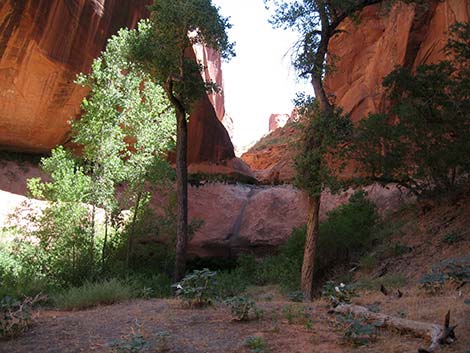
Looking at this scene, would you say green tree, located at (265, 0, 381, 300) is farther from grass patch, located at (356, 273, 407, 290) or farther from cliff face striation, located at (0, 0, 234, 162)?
cliff face striation, located at (0, 0, 234, 162)

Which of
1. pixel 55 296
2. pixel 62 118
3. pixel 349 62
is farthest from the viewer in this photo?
pixel 349 62

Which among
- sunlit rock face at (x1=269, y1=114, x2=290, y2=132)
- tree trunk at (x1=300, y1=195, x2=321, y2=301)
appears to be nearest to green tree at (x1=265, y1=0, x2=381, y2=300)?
tree trunk at (x1=300, y1=195, x2=321, y2=301)

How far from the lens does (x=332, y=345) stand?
560cm

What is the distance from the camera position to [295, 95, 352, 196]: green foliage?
470 inches

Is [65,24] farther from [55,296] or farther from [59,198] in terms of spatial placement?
[55,296]

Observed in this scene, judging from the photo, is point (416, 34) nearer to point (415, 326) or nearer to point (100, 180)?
point (100, 180)

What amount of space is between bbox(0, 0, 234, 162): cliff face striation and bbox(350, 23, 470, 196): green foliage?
12.5 meters

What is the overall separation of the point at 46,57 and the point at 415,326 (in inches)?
717

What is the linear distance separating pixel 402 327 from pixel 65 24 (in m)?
18.4

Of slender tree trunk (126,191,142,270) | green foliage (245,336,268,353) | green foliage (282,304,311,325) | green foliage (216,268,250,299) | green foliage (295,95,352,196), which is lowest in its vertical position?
green foliage (216,268,250,299)

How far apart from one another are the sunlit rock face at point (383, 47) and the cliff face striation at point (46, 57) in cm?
1042

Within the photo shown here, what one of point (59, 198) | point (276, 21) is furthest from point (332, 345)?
point (276, 21)

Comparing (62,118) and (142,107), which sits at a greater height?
(62,118)

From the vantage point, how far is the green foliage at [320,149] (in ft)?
39.2
